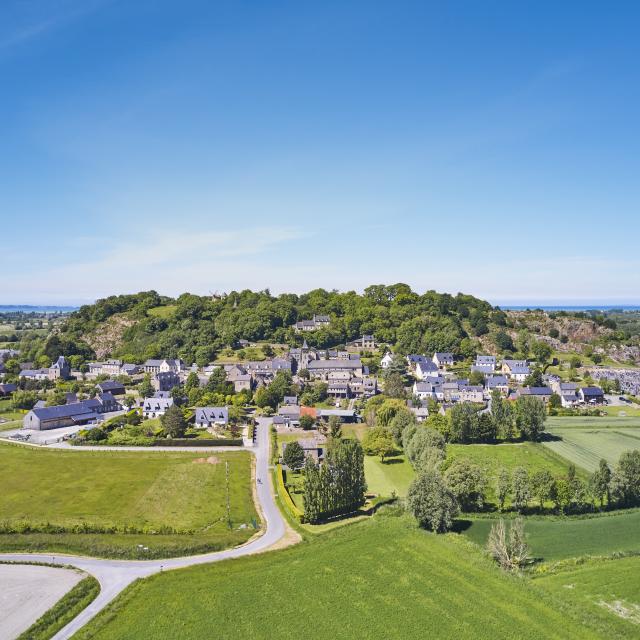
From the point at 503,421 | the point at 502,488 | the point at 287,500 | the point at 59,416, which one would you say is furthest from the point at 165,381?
the point at 502,488

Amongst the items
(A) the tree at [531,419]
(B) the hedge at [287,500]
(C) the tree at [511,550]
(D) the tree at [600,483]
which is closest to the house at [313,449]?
(B) the hedge at [287,500]

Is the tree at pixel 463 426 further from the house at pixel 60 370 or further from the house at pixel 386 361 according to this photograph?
the house at pixel 60 370

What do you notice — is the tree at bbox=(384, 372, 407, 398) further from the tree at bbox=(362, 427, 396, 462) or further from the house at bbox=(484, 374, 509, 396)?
the tree at bbox=(362, 427, 396, 462)

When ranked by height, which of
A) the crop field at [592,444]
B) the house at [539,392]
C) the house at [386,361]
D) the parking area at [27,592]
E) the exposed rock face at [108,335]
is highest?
the exposed rock face at [108,335]

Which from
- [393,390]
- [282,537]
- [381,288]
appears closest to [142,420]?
[393,390]

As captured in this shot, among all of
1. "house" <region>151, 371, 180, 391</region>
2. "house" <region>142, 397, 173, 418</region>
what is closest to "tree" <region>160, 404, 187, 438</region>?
"house" <region>142, 397, 173, 418</region>

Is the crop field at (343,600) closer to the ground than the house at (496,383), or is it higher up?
closer to the ground

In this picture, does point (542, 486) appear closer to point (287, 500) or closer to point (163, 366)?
point (287, 500)

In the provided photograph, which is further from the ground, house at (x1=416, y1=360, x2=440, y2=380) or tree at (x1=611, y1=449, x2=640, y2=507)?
house at (x1=416, y1=360, x2=440, y2=380)
